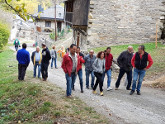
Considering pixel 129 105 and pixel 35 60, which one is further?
pixel 35 60

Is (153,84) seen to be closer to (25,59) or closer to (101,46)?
(25,59)

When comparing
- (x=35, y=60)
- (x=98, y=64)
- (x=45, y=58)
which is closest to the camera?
A: (x=98, y=64)

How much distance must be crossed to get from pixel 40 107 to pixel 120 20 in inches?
587

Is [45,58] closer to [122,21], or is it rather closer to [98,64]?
[98,64]

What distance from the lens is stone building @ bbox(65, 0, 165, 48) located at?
→ 1845cm

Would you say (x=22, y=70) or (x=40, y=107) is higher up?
(x=22, y=70)

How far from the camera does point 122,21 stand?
19094mm

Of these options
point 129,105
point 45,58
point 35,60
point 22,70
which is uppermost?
point 45,58

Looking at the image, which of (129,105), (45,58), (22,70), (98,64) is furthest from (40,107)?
(45,58)

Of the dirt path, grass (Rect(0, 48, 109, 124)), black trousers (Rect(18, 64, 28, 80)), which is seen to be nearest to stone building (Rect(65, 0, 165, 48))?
black trousers (Rect(18, 64, 28, 80))

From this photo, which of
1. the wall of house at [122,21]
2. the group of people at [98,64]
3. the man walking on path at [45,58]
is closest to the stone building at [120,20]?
the wall of house at [122,21]

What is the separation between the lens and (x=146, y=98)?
7.44 m

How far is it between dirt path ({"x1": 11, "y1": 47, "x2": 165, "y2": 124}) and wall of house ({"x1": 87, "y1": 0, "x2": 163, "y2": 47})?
1099cm

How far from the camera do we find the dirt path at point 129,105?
5.43 m
